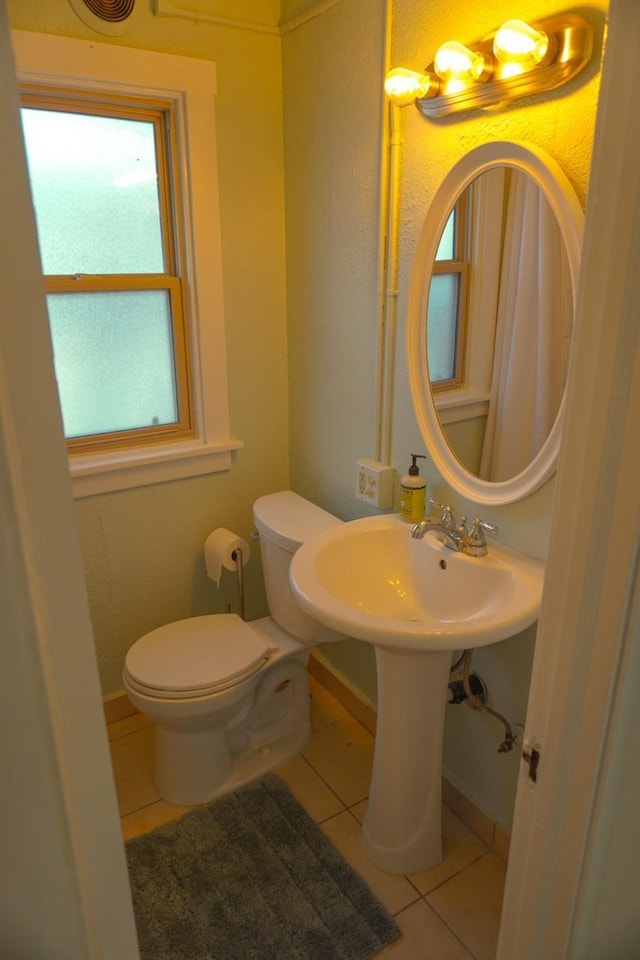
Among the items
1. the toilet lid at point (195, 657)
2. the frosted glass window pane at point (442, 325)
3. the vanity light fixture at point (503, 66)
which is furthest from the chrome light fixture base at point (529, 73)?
the toilet lid at point (195, 657)

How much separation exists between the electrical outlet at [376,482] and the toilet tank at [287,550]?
158 millimetres

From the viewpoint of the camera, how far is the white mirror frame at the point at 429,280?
4.37 ft

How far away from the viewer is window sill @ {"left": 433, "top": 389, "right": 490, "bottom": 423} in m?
1.64

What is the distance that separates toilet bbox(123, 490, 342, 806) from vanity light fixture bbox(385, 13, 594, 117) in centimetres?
121

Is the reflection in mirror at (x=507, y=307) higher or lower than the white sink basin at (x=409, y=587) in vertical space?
higher

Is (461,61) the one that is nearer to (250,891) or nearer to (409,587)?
(409,587)

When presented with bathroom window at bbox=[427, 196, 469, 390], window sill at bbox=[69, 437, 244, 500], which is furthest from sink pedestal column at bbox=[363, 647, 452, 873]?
window sill at bbox=[69, 437, 244, 500]

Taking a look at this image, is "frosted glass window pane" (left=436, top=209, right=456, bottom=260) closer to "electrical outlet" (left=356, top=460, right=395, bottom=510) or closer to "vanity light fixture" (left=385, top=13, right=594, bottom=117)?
"vanity light fixture" (left=385, top=13, right=594, bottom=117)

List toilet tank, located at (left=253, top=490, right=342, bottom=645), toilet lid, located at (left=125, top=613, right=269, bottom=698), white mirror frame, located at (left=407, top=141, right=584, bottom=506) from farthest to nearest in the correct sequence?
1. toilet tank, located at (left=253, top=490, right=342, bottom=645)
2. toilet lid, located at (left=125, top=613, right=269, bottom=698)
3. white mirror frame, located at (left=407, top=141, right=584, bottom=506)

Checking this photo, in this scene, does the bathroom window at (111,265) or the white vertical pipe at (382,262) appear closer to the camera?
the white vertical pipe at (382,262)

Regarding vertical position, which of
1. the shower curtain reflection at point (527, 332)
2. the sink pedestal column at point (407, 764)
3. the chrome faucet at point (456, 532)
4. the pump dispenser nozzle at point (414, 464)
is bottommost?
the sink pedestal column at point (407, 764)

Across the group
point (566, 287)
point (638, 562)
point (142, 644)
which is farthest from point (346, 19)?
point (142, 644)

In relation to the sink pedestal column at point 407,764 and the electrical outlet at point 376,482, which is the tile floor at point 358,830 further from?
the electrical outlet at point 376,482

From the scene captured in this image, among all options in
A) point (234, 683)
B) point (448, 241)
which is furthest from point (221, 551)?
point (448, 241)
